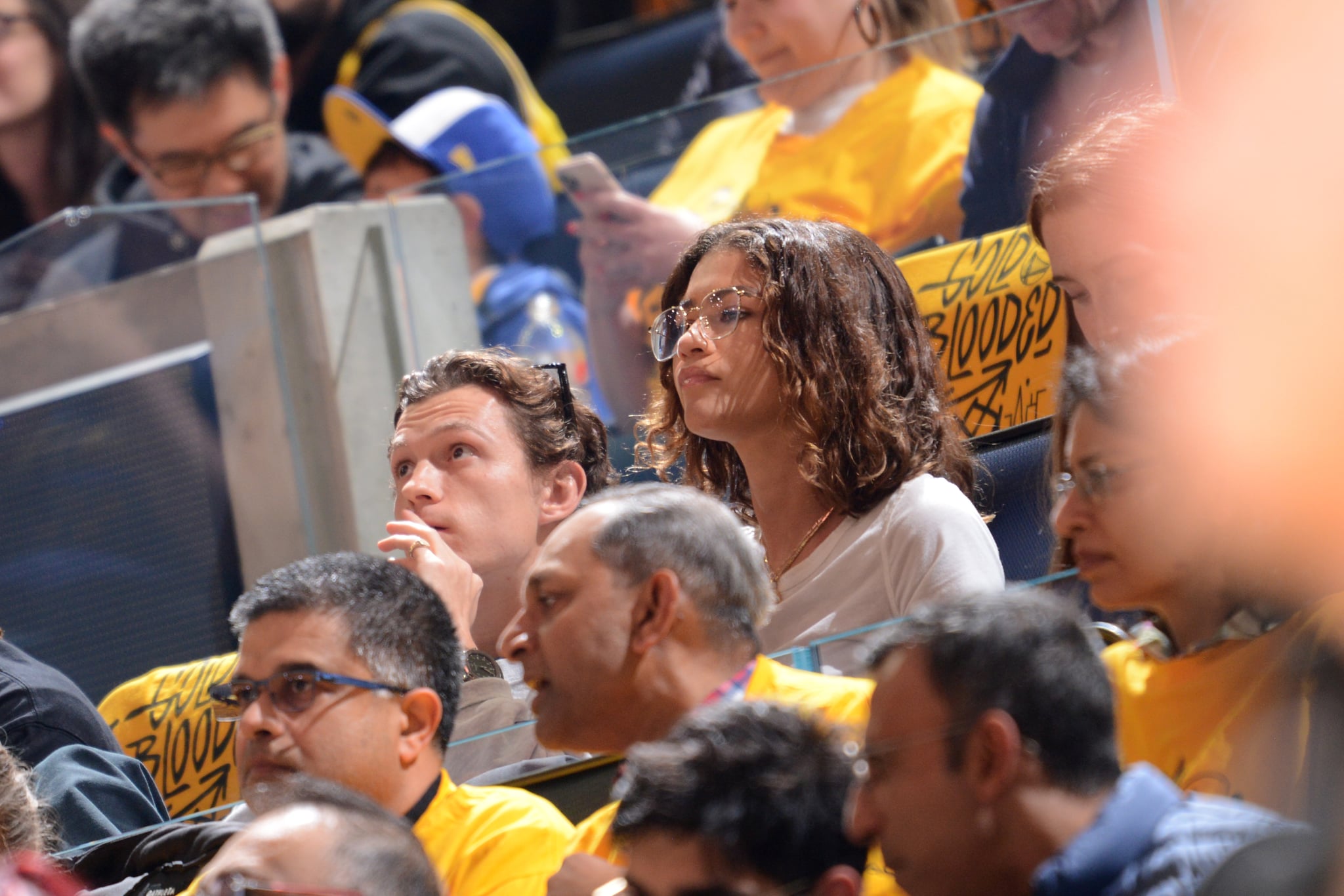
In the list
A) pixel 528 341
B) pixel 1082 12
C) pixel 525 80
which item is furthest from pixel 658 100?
pixel 1082 12

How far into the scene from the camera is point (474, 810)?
1.62 meters

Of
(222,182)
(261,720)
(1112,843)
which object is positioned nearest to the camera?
(1112,843)

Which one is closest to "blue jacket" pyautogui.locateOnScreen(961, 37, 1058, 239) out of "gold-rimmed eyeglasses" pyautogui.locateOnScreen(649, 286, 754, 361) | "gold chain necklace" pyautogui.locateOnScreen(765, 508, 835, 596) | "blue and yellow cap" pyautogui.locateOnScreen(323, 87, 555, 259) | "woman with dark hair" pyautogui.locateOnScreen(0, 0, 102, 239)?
"gold-rimmed eyeglasses" pyautogui.locateOnScreen(649, 286, 754, 361)

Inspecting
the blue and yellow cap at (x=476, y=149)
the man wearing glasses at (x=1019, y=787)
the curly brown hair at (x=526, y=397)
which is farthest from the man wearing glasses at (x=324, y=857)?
the blue and yellow cap at (x=476, y=149)

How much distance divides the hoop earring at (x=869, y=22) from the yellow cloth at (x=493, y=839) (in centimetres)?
199

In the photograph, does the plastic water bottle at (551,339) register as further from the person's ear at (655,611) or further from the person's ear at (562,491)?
the person's ear at (655,611)

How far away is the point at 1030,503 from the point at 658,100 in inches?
156

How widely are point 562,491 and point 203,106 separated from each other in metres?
2.96

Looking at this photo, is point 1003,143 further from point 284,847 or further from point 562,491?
point 284,847

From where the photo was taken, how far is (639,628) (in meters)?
1.55

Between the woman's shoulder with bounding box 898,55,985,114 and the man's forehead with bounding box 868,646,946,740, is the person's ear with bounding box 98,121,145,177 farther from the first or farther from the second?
the man's forehead with bounding box 868,646,946,740

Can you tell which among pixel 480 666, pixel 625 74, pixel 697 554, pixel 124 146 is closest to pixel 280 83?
pixel 124 146

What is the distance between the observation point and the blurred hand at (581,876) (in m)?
1.31

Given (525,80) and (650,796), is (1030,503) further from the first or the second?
(525,80)
